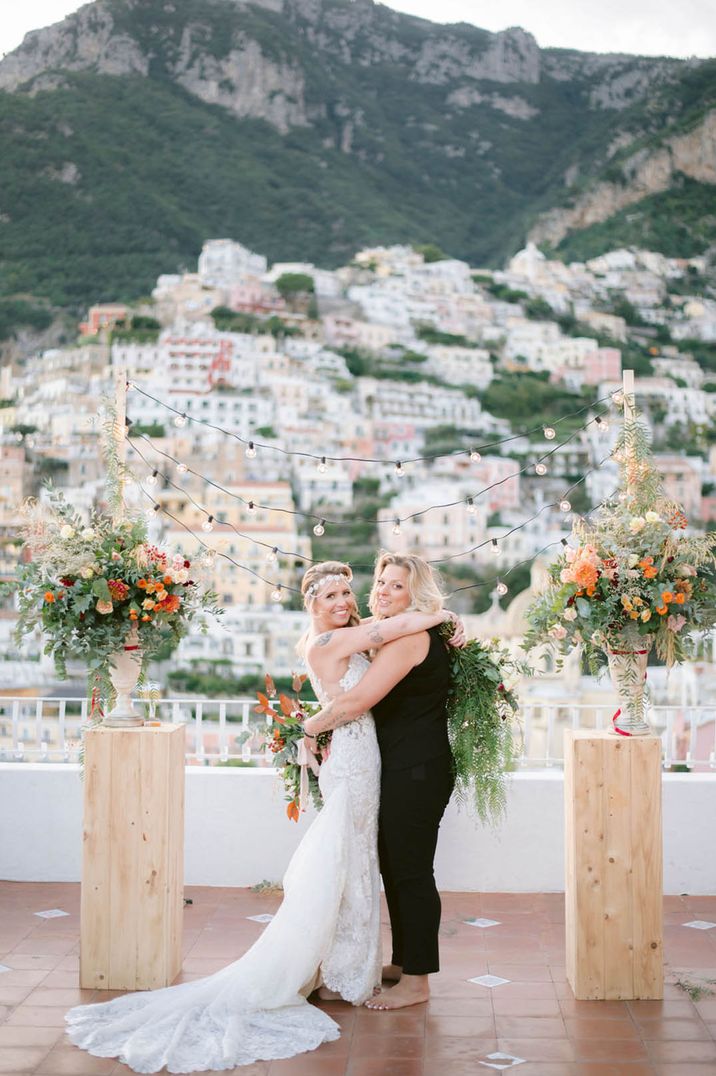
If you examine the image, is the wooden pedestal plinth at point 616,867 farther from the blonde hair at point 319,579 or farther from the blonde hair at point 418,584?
the blonde hair at point 319,579

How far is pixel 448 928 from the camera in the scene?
4035 mm

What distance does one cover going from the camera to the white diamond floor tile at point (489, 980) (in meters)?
3.40

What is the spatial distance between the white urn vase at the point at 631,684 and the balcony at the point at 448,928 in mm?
344

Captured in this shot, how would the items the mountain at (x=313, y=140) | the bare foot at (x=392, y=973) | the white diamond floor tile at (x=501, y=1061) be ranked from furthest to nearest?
the mountain at (x=313, y=140)
the bare foot at (x=392, y=973)
the white diamond floor tile at (x=501, y=1061)

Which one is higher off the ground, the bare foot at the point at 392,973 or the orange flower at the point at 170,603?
the orange flower at the point at 170,603

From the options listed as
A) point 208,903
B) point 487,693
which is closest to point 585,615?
point 487,693

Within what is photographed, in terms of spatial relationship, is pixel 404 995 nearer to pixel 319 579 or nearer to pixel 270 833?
pixel 319 579

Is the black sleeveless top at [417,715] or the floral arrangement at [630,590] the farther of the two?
the floral arrangement at [630,590]

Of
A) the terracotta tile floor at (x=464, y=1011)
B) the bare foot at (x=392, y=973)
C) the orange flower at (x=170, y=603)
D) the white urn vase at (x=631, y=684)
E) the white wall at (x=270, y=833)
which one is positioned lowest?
the terracotta tile floor at (x=464, y=1011)

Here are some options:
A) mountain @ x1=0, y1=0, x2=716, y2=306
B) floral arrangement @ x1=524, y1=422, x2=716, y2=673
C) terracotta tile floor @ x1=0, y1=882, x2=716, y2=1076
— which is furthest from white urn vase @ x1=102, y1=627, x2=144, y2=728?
mountain @ x1=0, y1=0, x2=716, y2=306

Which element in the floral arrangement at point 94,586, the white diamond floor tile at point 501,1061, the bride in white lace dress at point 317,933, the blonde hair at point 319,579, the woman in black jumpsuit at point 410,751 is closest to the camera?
the white diamond floor tile at point 501,1061

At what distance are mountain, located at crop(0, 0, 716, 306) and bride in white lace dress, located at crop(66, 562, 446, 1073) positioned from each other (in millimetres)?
57524

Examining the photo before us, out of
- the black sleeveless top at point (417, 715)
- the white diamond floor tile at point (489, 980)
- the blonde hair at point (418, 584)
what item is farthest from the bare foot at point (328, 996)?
the blonde hair at point (418, 584)

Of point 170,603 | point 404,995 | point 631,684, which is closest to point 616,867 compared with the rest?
point 631,684
